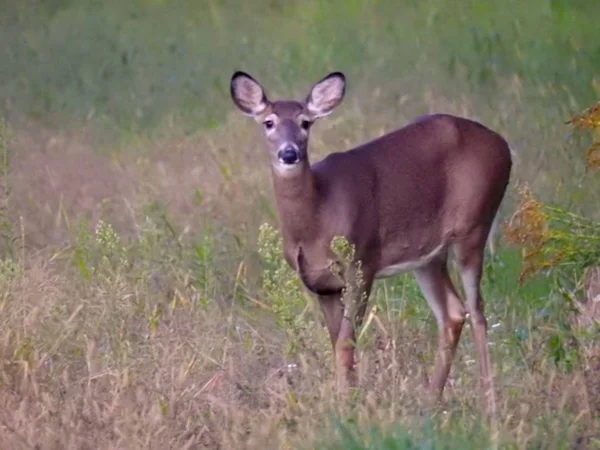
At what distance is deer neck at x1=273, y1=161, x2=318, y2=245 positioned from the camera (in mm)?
7539

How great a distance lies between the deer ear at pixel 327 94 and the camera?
7879mm

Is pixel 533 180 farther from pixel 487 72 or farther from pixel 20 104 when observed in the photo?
pixel 20 104

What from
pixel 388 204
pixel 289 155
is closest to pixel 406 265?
pixel 388 204

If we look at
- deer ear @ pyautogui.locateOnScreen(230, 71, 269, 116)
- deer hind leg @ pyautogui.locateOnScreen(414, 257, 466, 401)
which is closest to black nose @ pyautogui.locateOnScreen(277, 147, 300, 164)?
deer ear @ pyautogui.locateOnScreen(230, 71, 269, 116)

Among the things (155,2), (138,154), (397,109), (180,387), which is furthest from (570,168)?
(155,2)

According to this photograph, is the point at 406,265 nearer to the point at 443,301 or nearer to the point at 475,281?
the point at 475,281

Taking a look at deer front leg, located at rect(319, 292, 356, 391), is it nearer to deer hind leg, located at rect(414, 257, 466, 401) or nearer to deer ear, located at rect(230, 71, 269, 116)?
deer hind leg, located at rect(414, 257, 466, 401)

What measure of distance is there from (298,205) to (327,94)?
0.68 metres

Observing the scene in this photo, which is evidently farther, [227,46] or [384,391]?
[227,46]

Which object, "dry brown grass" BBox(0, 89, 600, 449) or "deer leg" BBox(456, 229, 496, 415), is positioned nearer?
"dry brown grass" BBox(0, 89, 600, 449)

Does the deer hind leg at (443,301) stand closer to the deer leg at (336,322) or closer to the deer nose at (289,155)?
the deer leg at (336,322)

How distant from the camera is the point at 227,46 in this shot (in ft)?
52.9

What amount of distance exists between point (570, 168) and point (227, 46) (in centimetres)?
621

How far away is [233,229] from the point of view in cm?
1026
